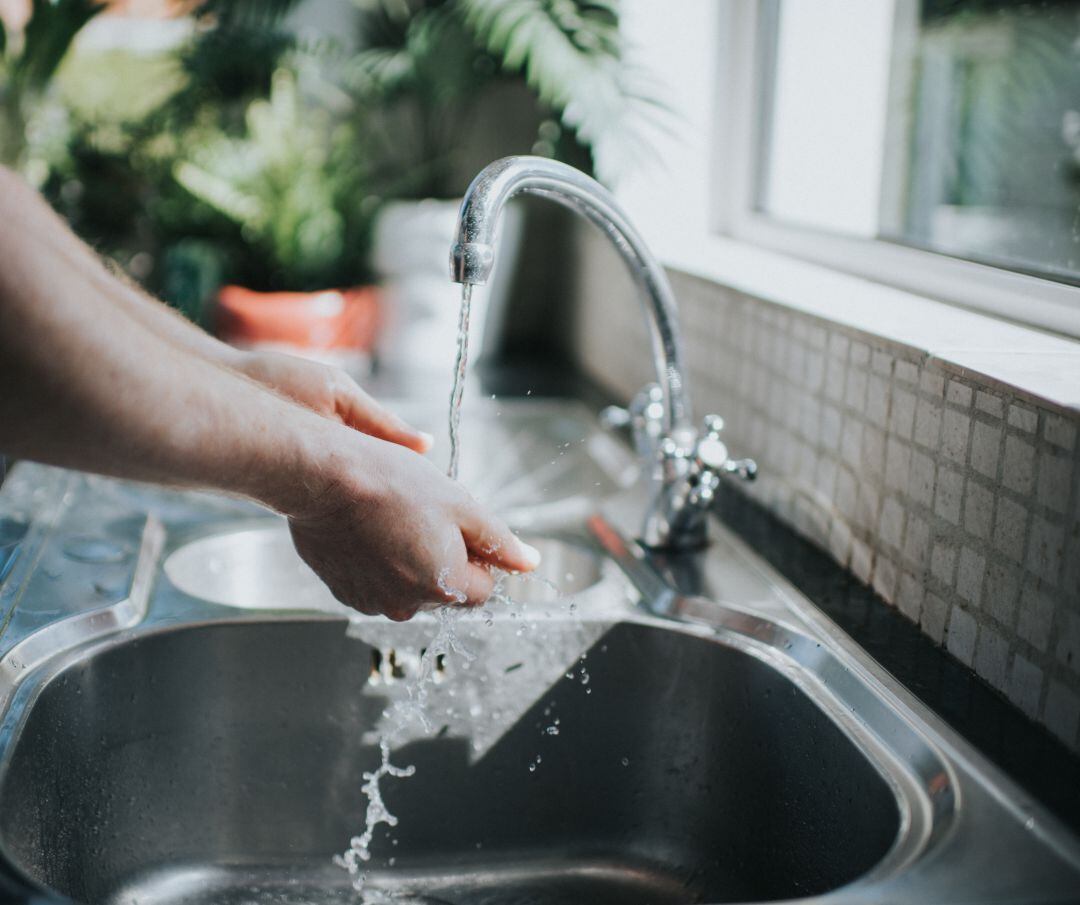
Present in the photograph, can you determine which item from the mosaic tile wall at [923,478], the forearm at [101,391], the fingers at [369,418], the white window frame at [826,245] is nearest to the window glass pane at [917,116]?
the white window frame at [826,245]

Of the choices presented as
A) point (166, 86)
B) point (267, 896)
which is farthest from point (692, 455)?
point (166, 86)

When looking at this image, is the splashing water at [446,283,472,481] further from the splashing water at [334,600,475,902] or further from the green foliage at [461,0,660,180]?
the green foliage at [461,0,660,180]

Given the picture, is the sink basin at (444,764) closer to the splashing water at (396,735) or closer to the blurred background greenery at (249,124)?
the splashing water at (396,735)

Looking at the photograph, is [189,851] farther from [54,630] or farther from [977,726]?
[977,726]

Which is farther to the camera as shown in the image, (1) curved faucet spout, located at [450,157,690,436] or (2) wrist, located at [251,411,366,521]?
(1) curved faucet spout, located at [450,157,690,436]

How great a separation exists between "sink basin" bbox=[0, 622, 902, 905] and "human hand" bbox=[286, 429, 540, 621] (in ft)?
0.44

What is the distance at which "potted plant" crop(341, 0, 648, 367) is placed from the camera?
1.71 meters

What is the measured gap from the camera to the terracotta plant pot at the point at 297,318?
193 cm

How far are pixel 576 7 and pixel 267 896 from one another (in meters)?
1.34

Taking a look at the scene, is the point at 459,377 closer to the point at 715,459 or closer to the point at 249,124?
the point at 715,459

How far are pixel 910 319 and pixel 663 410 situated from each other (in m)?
0.23

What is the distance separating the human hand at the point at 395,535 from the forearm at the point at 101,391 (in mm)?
75

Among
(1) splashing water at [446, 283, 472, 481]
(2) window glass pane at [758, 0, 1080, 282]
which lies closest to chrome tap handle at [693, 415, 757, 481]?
(1) splashing water at [446, 283, 472, 481]

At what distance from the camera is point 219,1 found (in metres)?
2.19
